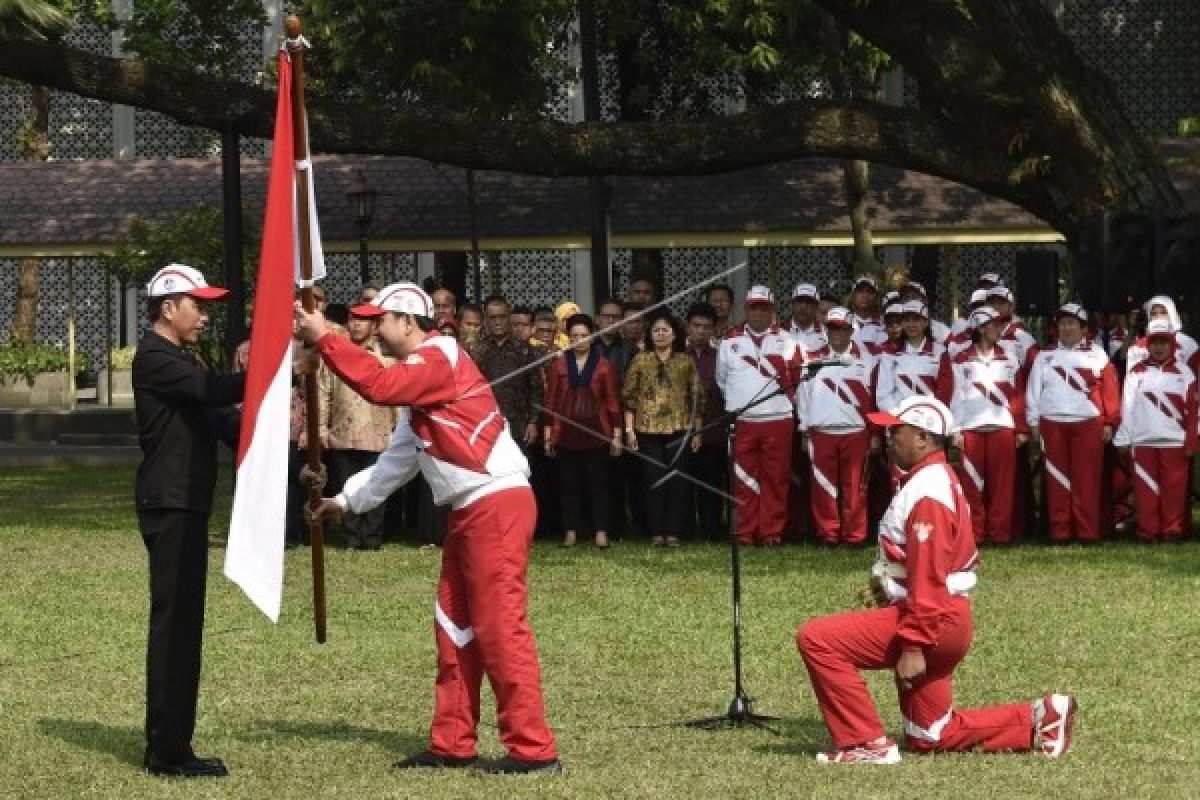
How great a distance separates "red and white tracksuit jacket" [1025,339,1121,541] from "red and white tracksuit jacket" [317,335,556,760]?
35.6 ft

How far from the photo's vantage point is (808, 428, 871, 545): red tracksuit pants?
828 inches

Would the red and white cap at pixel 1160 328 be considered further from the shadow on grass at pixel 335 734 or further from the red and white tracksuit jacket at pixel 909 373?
the shadow on grass at pixel 335 734

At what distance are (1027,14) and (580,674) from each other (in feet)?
32.9

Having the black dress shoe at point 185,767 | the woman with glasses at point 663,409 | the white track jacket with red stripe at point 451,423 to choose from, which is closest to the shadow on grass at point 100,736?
the black dress shoe at point 185,767

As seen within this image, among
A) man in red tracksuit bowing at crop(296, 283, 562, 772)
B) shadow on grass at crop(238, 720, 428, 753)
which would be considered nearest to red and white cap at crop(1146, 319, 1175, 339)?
shadow on grass at crop(238, 720, 428, 753)

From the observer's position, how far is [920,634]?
10773mm

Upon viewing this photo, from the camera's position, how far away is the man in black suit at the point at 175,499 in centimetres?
1109

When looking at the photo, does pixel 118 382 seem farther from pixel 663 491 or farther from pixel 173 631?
pixel 173 631

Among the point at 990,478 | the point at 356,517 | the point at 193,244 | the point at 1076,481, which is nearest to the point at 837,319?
the point at 990,478

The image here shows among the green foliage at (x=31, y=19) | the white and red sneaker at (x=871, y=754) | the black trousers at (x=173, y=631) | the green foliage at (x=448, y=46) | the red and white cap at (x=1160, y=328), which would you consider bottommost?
the white and red sneaker at (x=871, y=754)

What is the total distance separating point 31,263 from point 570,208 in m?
12.4

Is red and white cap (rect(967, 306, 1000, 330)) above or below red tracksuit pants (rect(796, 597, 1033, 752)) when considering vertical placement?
above

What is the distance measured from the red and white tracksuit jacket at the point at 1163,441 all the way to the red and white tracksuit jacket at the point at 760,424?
2777 millimetres

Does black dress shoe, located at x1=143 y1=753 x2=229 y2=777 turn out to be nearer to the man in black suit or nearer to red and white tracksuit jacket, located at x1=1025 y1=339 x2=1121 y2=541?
the man in black suit
